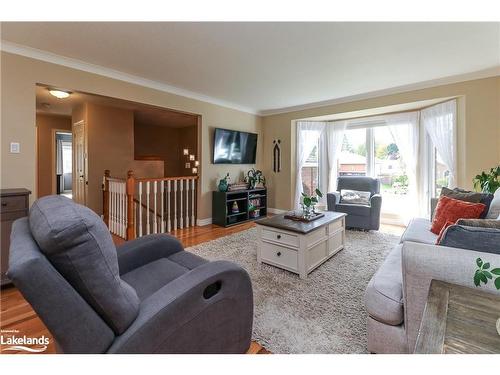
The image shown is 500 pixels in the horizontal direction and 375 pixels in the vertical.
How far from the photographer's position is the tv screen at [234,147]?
4.55 metres

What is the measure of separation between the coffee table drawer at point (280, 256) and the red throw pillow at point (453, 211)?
1406mm

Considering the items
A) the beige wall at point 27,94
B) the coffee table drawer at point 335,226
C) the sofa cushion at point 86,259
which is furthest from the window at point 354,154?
the sofa cushion at point 86,259

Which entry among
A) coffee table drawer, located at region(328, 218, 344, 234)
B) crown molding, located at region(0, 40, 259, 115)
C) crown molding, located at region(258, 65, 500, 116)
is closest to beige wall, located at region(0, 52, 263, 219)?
crown molding, located at region(0, 40, 259, 115)

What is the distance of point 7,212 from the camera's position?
2143 mm

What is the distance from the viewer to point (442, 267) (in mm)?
1080

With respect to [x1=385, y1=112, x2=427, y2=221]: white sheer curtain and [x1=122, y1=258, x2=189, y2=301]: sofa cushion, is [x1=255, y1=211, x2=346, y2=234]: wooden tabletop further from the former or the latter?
[x1=385, y1=112, x2=427, y2=221]: white sheer curtain

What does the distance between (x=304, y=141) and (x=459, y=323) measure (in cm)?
478

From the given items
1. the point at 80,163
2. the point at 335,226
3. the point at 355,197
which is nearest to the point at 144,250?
the point at 335,226

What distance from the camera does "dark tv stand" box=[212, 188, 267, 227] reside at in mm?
4355

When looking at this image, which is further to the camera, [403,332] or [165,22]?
[165,22]

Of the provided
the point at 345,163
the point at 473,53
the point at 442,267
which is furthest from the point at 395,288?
the point at 345,163

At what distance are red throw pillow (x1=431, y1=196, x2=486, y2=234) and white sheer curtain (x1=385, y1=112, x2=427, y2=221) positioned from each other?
78.5 inches
